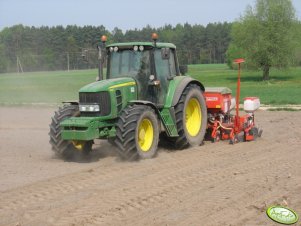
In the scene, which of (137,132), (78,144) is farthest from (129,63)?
(78,144)

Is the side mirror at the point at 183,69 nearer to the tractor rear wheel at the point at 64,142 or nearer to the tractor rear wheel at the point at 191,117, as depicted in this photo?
the tractor rear wheel at the point at 191,117

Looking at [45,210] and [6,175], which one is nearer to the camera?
[45,210]

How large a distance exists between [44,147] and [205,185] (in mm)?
4695

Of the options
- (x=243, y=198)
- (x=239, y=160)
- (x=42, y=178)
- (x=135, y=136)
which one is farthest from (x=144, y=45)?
(x=243, y=198)

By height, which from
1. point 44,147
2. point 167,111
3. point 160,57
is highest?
point 160,57

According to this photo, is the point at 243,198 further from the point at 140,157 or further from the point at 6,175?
the point at 6,175

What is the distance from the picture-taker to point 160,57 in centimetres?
976

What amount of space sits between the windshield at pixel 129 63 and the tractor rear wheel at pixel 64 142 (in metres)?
1.10

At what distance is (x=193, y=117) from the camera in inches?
417

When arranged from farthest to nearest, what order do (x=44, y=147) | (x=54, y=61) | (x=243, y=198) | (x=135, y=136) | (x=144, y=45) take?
(x=54, y=61), (x=44, y=147), (x=144, y=45), (x=135, y=136), (x=243, y=198)

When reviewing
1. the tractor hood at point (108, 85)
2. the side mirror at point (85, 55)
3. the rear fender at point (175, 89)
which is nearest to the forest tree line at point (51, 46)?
the side mirror at point (85, 55)

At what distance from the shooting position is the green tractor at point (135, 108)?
333 inches

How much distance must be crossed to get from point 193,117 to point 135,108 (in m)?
2.29

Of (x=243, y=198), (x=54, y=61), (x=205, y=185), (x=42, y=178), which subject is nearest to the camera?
(x=243, y=198)
